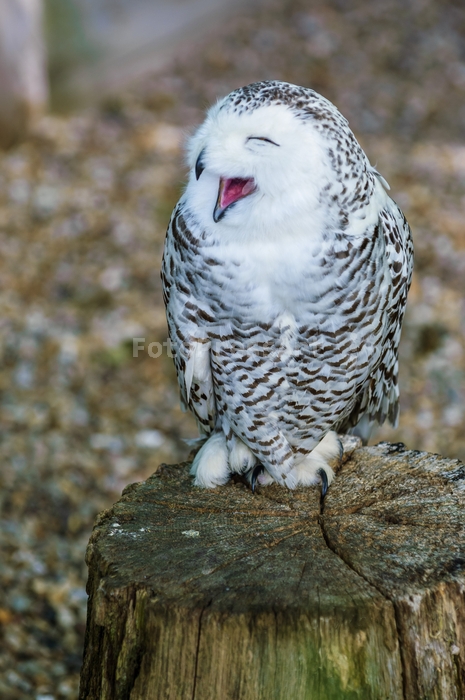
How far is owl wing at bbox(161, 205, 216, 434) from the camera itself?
2334 millimetres

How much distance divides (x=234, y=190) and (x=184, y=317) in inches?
19.3

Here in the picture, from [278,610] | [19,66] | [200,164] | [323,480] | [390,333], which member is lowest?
[278,610]

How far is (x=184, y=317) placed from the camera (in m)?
2.43

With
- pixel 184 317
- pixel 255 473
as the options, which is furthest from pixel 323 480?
pixel 184 317

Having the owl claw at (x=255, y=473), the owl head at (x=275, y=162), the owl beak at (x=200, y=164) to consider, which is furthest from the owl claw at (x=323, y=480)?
the owl beak at (x=200, y=164)

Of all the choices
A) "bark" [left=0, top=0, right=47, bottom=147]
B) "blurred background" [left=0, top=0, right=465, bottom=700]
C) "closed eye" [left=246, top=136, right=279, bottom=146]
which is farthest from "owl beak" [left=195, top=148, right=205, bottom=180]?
"bark" [left=0, top=0, right=47, bottom=147]

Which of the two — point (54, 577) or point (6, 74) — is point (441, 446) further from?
point (6, 74)

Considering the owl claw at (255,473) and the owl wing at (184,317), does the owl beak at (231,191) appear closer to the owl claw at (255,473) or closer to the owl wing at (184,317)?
the owl wing at (184,317)

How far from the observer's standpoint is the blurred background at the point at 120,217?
4.33m

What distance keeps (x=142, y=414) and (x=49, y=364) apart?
79 centimetres

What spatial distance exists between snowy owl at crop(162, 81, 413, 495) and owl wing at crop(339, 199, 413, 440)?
0.03ft

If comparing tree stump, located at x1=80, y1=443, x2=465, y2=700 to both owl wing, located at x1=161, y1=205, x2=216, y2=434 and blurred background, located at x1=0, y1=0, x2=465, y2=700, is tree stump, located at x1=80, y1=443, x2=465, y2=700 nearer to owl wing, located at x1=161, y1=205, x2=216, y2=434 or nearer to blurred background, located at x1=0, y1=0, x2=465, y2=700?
owl wing, located at x1=161, y1=205, x2=216, y2=434

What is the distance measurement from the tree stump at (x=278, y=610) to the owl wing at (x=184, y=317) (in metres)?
0.54

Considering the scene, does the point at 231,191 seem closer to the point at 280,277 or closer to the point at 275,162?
the point at 275,162
